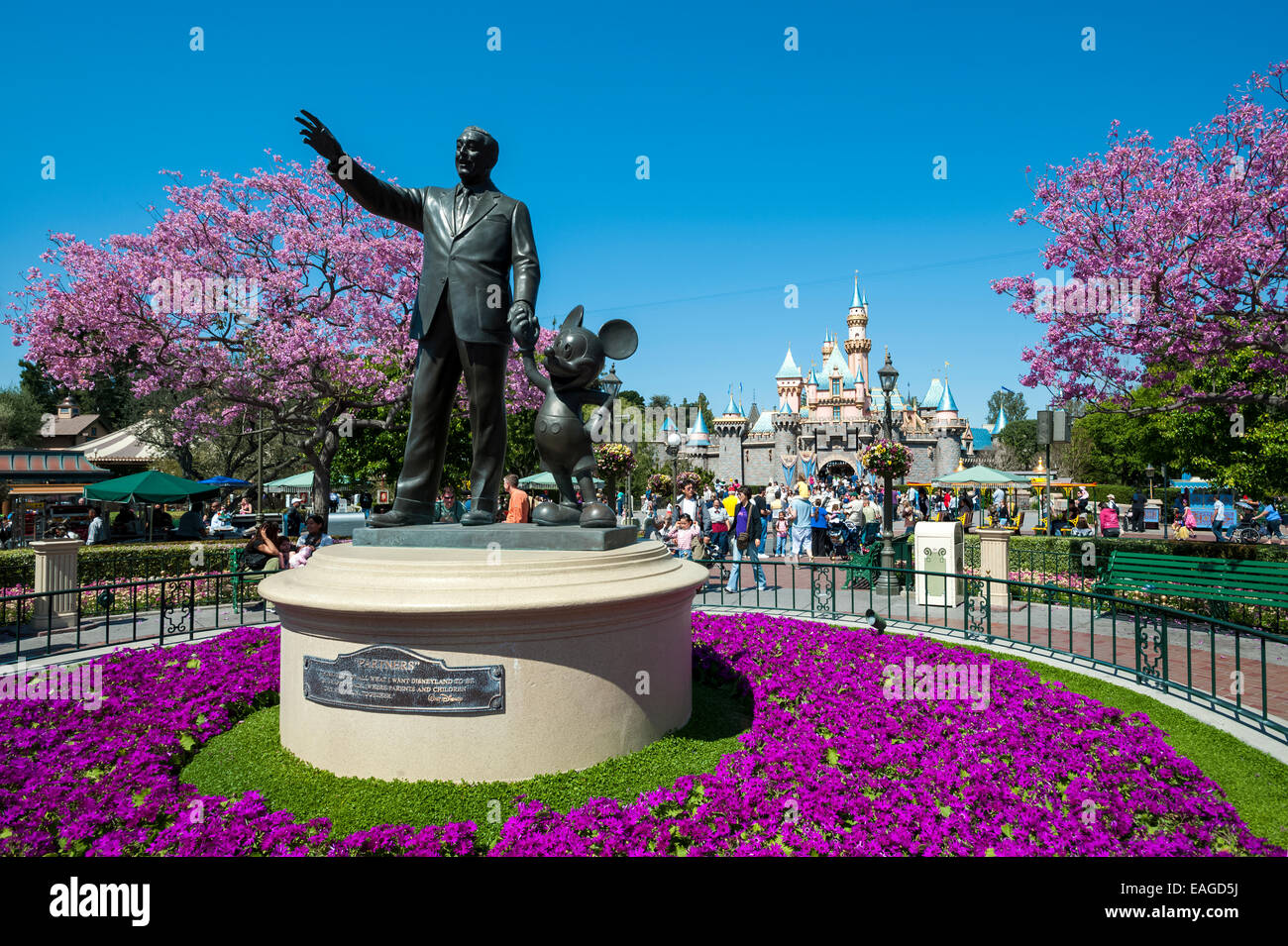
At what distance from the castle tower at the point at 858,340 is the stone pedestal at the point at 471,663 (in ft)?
264

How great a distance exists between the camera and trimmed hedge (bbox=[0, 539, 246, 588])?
13.3 metres

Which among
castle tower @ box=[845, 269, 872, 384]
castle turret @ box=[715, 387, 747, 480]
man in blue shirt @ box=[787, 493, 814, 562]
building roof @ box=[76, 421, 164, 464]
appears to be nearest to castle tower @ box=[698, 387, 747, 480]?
castle turret @ box=[715, 387, 747, 480]

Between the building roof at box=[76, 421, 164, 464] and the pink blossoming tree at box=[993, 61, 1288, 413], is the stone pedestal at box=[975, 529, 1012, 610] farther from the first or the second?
the building roof at box=[76, 421, 164, 464]

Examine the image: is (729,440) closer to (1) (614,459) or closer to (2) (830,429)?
(2) (830,429)

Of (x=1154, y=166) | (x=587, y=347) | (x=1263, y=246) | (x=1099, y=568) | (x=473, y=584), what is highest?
(x=1154, y=166)

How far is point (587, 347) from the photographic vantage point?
5168 mm

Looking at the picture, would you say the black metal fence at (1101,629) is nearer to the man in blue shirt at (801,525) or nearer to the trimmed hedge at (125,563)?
the man in blue shirt at (801,525)

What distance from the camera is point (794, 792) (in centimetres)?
376

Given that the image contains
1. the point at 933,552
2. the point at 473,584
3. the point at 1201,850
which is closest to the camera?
the point at 1201,850

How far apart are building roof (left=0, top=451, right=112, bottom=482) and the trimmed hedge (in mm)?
10160

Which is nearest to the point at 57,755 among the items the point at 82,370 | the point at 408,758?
the point at 408,758

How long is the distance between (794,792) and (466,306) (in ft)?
11.8
